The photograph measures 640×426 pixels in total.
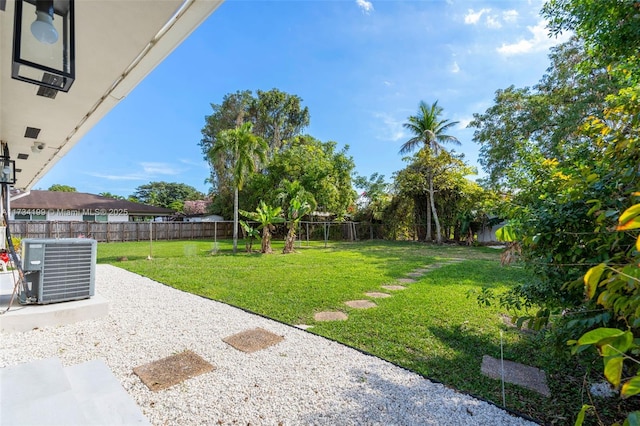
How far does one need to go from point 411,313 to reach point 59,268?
519cm

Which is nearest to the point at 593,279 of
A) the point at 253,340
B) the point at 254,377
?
the point at 254,377

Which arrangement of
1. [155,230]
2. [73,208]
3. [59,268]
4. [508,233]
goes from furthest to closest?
[73,208], [155,230], [59,268], [508,233]

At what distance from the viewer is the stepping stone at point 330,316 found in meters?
4.36

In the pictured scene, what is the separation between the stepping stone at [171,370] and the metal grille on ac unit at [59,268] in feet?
7.26

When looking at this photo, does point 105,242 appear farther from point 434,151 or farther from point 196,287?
point 434,151

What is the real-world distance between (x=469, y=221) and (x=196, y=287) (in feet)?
53.3

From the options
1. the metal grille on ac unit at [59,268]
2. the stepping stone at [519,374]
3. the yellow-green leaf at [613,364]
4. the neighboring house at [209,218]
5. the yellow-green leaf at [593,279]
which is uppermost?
the neighboring house at [209,218]

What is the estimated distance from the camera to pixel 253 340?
3.57 metres

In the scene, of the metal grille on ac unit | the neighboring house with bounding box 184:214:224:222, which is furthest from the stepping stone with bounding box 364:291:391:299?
the neighboring house with bounding box 184:214:224:222

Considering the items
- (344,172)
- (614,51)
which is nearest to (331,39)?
(614,51)

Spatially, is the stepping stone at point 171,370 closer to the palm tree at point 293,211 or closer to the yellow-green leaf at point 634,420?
the yellow-green leaf at point 634,420

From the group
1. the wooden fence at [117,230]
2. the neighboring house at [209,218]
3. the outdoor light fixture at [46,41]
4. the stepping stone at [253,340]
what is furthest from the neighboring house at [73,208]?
the outdoor light fixture at [46,41]

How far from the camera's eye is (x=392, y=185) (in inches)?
813

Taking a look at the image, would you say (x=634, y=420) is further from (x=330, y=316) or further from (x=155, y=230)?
(x=155, y=230)
